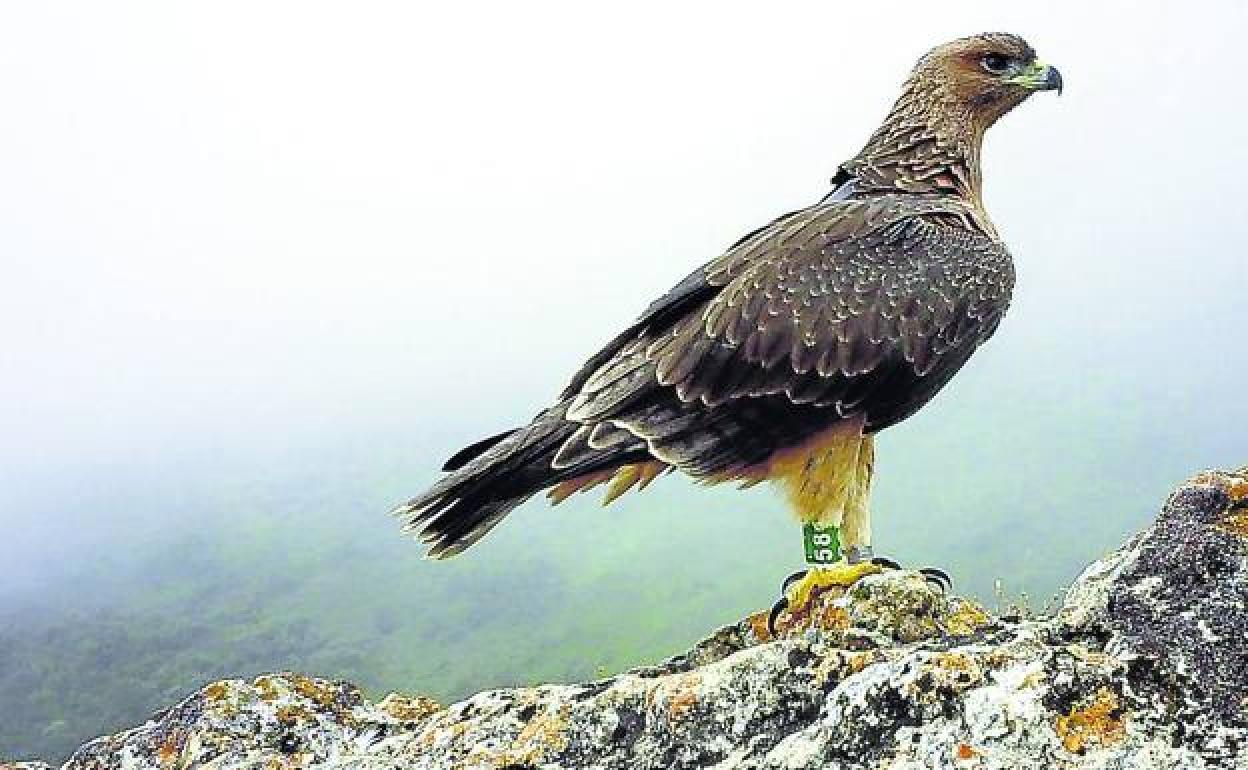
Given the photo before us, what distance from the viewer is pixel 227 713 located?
156 inches

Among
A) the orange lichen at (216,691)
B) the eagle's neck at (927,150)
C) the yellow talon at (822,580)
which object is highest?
the eagle's neck at (927,150)

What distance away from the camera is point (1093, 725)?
8.30ft

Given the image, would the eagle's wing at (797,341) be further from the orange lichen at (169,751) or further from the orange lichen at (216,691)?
the orange lichen at (169,751)

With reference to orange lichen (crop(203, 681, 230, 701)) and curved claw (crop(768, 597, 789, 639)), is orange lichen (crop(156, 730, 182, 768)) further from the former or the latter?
curved claw (crop(768, 597, 789, 639))

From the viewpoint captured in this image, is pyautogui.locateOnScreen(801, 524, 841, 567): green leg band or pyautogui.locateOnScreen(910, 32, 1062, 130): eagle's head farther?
pyautogui.locateOnScreen(910, 32, 1062, 130): eagle's head

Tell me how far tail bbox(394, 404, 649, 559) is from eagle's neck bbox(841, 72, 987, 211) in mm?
2337

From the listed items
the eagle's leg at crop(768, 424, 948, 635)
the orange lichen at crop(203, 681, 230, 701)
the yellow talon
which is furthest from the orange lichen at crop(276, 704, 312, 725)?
the eagle's leg at crop(768, 424, 948, 635)

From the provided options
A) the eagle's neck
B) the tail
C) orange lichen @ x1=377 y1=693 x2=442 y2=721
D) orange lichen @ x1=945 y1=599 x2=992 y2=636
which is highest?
the eagle's neck

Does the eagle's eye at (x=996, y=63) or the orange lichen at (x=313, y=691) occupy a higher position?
the eagle's eye at (x=996, y=63)

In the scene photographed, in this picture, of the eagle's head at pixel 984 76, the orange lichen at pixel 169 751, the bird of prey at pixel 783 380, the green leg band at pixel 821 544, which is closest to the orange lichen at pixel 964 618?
the bird of prey at pixel 783 380

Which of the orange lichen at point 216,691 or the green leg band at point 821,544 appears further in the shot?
the green leg band at point 821,544

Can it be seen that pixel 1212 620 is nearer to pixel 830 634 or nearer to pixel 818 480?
pixel 830 634

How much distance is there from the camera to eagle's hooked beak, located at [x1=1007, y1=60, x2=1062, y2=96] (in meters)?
6.35

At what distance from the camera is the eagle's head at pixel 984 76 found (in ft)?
21.0
